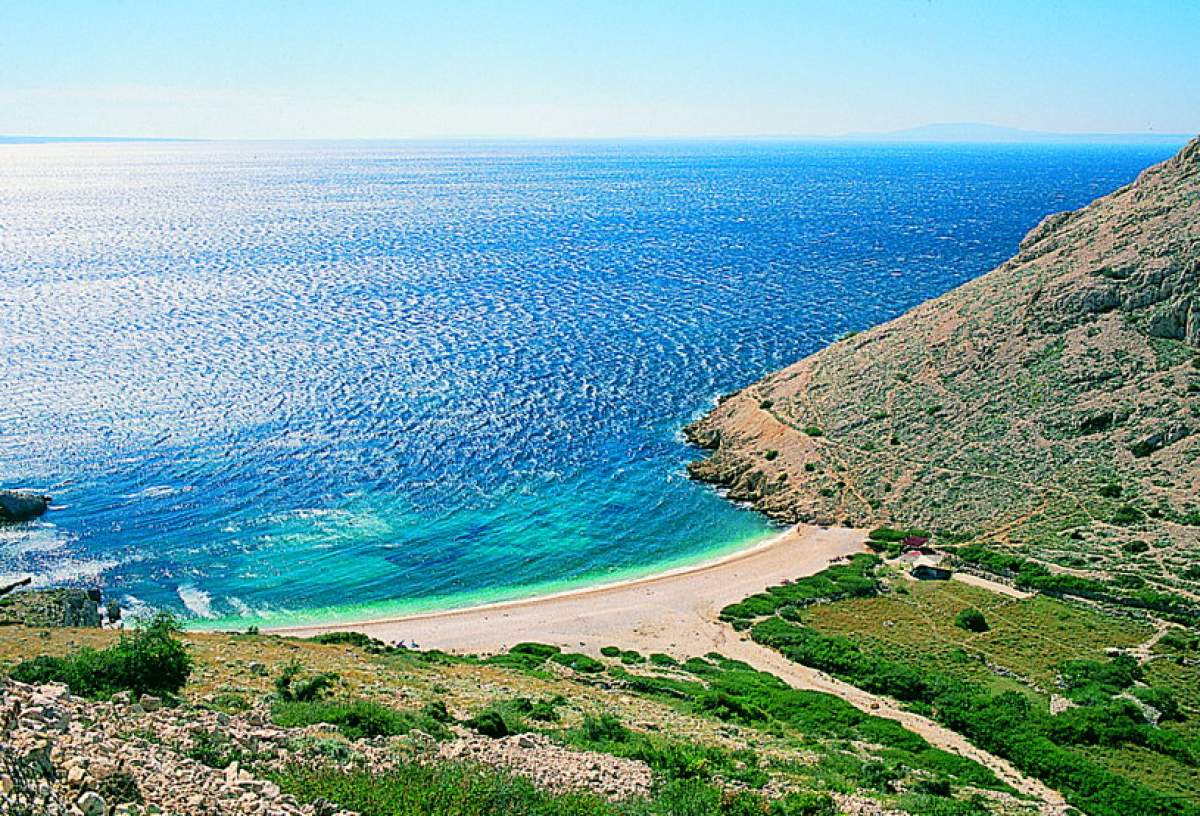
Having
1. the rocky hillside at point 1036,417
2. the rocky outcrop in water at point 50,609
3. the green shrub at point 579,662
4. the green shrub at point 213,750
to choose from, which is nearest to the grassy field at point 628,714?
the green shrub at point 579,662

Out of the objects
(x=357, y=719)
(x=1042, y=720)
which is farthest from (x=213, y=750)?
(x=1042, y=720)

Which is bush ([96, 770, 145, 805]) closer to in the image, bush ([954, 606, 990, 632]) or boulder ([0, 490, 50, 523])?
bush ([954, 606, 990, 632])

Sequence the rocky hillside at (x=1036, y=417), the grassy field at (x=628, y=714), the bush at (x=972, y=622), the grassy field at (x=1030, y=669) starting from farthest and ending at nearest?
the rocky hillside at (x=1036, y=417) < the bush at (x=972, y=622) < the grassy field at (x=1030, y=669) < the grassy field at (x=628, y=714)

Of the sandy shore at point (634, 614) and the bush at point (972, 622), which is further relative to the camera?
the sandy shore at point (634, 614)

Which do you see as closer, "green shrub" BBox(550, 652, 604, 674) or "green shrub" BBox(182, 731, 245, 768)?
"green shrub" BBox(182, 731, 245, 768)

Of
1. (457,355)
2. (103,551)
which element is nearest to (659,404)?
(457,355)

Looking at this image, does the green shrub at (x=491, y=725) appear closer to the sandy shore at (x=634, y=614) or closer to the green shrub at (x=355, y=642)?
the green shrub at (x=355, y=642)

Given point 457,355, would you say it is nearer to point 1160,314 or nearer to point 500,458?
point 500,458

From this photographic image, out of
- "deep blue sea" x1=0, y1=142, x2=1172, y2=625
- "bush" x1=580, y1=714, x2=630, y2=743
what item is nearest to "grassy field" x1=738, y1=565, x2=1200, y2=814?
"deep blue sea" x1=0, y1=142, x2=1172, y2=625
